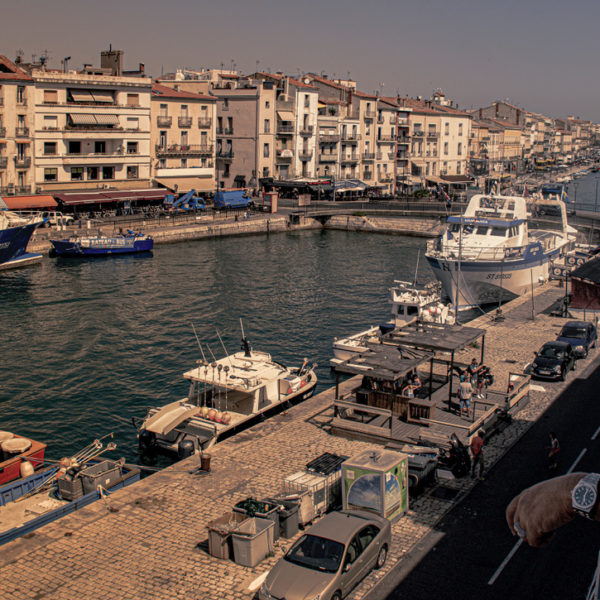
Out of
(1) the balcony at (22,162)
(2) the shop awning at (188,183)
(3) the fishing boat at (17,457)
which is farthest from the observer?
(2) the shop awning at (188,183)

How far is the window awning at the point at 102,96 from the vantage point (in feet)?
235

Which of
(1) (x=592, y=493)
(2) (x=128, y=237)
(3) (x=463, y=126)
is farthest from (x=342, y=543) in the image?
(3) (x=463, y=126)

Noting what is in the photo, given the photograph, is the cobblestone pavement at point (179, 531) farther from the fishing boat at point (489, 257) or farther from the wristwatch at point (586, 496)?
the fishing boat at point (489, 257)

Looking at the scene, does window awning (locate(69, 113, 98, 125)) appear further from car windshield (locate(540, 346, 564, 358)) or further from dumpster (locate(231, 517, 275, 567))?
dumpster (locate(231, 517, 275, 567))

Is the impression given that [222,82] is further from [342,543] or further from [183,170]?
[342,543]

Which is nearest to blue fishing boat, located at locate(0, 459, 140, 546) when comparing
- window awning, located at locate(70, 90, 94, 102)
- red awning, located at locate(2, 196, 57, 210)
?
red awning, located at locate(2, 196, 57, 210)

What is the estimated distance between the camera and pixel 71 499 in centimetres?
1806

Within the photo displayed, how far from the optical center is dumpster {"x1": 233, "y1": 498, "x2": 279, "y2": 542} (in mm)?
15227

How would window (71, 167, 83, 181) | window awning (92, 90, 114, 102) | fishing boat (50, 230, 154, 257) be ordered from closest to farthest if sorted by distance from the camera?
1. fishing boat (50, 230, 154, 257)
2. window (71, 167, 83, 181)
3. window awning (92, 90, 114, 102)

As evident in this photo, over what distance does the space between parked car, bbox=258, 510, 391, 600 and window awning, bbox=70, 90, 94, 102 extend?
208 ft

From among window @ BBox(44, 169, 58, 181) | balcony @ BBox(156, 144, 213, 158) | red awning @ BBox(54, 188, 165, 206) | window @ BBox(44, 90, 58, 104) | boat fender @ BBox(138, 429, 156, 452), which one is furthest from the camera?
balcony @ BBox(156, 144, 213, 158)

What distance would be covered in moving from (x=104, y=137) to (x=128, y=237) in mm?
16228

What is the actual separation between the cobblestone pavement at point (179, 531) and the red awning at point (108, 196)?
48995 millimetres

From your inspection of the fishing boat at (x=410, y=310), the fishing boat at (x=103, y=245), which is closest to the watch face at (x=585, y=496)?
the fishing boat at (x=410, y=310)
